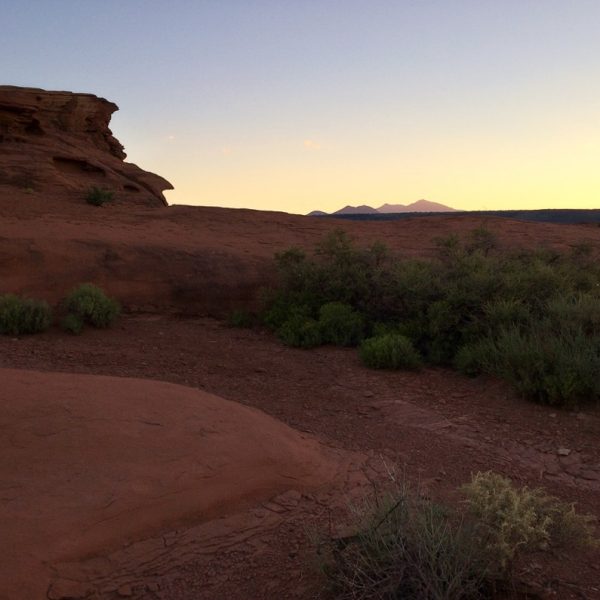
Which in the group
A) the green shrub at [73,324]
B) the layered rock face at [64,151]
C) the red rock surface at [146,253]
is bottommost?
the green shrub at [73,324]

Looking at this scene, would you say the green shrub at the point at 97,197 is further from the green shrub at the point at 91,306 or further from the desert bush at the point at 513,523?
the desert bush at the point at 513,523

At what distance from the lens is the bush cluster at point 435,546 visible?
3.43 metres

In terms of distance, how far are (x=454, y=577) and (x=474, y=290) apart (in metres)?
6.63

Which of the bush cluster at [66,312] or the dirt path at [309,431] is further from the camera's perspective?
the bush cluster at [66,312]

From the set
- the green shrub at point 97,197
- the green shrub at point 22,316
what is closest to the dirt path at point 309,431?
the green shrub at point 22,316

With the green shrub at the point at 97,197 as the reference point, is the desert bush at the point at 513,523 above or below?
below

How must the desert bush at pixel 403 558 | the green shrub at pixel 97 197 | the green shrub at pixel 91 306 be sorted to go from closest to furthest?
the desert bush at pixel 403 558
the green shrub at pixel 91 306
the green shrub at pixel 97 197

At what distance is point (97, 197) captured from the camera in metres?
19.9

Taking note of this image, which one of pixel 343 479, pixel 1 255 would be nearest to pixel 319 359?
pixel 343 479

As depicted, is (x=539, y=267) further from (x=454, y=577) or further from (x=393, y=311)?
(x=454, y=577)

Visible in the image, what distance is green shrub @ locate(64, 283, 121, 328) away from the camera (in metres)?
10.3

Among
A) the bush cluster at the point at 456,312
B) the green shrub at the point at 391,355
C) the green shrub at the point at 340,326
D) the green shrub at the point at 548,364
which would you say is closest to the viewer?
the green shrub at the point at 548,364

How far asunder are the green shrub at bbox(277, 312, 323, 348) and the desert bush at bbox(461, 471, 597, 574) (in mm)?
5689

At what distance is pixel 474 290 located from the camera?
9.62m
